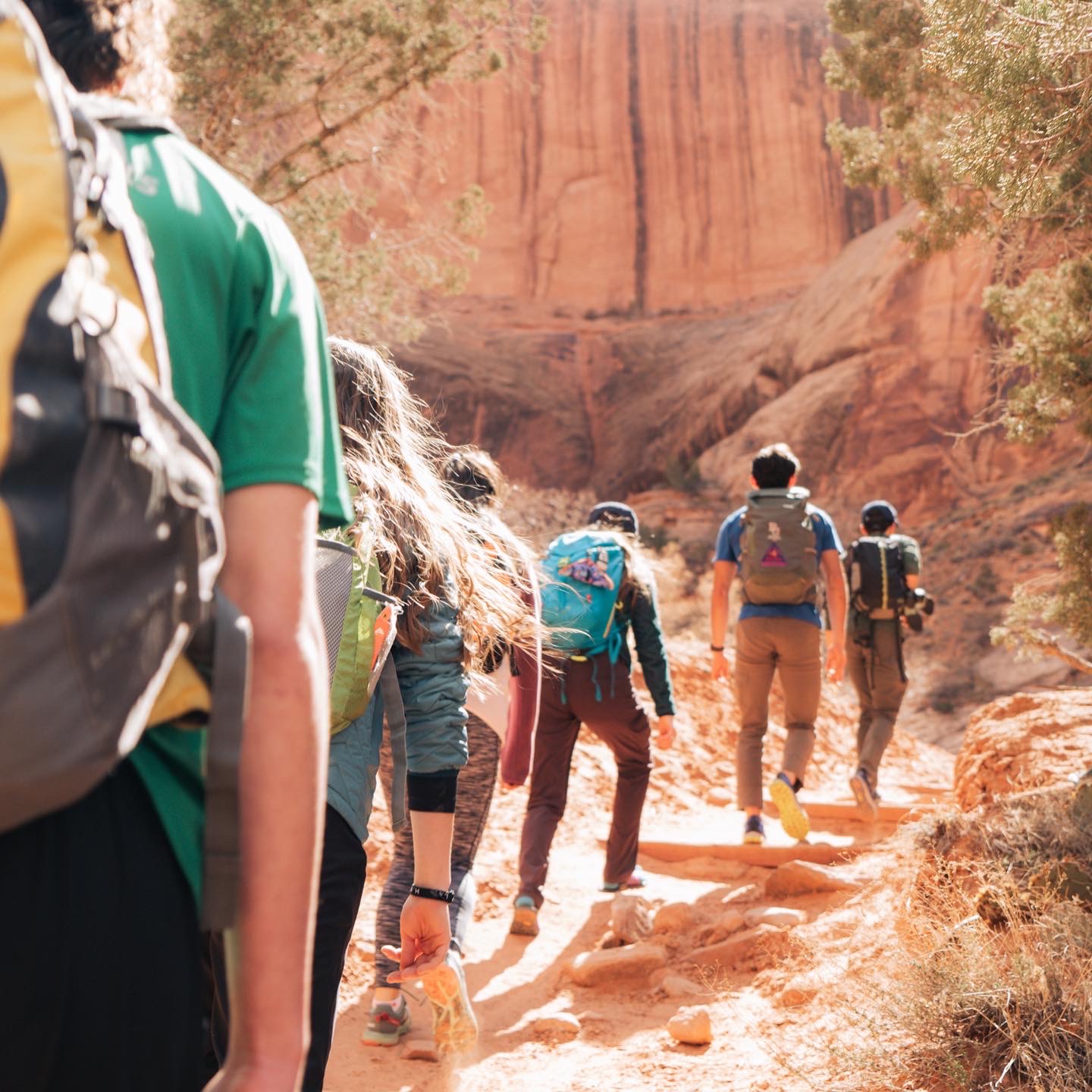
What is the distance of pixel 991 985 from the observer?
306cm

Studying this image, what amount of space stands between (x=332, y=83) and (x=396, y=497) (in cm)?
794

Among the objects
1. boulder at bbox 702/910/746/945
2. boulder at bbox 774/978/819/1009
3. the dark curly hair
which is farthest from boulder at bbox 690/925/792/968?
the dark curly hair

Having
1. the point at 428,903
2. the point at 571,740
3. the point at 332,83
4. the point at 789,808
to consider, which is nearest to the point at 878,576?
the point at 789,808

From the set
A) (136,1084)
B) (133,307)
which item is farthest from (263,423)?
(136,1084)

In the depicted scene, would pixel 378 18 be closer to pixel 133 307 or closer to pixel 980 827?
pixel 980 827

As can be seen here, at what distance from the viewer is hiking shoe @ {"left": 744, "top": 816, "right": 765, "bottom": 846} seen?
19.8ft

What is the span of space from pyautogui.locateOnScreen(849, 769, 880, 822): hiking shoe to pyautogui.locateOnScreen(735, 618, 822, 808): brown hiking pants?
0.75 m

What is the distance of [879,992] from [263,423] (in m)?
2.89

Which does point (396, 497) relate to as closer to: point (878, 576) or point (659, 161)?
point (878, 576)

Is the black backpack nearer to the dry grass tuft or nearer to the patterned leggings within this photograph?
the dry grass tuft

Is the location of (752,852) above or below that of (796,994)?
below

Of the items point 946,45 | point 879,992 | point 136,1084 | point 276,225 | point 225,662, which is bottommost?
point 879,992

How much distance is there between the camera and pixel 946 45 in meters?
4.03

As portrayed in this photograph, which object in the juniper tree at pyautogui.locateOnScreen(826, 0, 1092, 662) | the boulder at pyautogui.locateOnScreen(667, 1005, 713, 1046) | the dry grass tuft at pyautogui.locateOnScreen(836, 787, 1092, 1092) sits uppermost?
the juniper tree at pyautogui.locateOnScreen(826, 0, 1092, 662)
